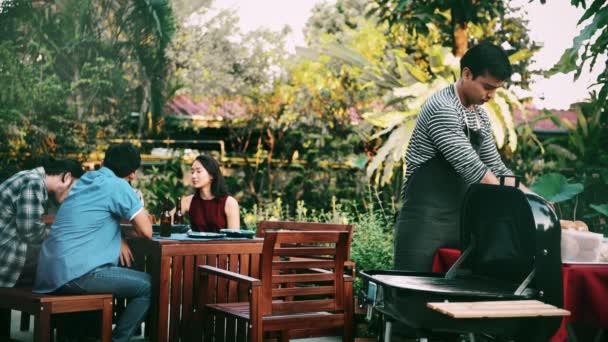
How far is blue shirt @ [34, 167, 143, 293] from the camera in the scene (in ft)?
14.9

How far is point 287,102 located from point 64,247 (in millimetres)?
7728

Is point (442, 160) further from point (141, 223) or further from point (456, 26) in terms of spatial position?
point (456, 26)

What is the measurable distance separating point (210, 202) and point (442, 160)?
3044mm

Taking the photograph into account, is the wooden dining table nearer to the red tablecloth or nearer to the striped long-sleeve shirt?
the striped long-sleeve shirt

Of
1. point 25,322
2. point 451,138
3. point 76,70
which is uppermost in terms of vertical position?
point 76,70

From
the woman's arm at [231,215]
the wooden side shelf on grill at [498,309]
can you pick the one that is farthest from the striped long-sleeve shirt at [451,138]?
the woman's arm at [231,215]

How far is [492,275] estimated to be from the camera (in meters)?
3.06

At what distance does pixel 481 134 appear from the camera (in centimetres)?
365

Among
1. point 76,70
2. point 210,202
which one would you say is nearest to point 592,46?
point 210,202

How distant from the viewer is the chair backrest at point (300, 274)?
400cm

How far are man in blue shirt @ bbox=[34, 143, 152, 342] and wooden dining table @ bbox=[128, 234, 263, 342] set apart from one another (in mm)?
130

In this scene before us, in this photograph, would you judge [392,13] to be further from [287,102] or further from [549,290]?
[549,290]

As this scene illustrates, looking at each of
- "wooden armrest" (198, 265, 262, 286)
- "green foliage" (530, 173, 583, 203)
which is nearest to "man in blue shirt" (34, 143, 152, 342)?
"wooden armrest" (198, 265, 262, 286)

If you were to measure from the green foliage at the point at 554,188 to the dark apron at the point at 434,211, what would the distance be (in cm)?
349
